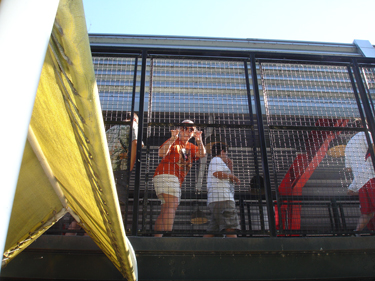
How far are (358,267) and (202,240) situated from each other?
1656 millimetres

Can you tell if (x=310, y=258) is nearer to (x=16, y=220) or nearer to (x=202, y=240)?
(x=202, y=240)

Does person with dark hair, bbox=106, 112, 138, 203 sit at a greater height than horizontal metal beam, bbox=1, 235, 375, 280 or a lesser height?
greater

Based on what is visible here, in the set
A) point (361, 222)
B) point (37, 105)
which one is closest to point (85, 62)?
point (37, 105)

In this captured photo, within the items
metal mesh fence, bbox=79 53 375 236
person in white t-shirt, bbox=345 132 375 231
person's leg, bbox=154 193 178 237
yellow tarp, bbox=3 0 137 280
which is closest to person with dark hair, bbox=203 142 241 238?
metal mesh fence, bbox=79 53 375 236

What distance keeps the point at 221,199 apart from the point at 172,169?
2.33 ft

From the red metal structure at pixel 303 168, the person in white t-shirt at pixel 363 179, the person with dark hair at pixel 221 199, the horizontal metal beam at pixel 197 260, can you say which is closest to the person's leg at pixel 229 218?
the person with dark hair at pixel 221 199

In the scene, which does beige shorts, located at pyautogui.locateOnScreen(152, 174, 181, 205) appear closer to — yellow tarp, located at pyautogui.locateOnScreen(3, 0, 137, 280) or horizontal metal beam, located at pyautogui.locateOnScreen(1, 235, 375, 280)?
horizontal metal beam, located at pyautogui.locateOnScreen(1, 235, 375, 280)

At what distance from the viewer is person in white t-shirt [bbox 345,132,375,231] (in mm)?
3734

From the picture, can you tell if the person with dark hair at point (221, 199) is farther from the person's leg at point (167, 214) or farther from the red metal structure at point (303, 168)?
the red metal structure at point (303, 168)

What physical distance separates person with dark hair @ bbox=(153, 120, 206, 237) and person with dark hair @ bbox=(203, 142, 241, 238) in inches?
12.0

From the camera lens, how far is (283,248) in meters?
2.88

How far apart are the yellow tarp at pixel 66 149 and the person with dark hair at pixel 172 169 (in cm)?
116

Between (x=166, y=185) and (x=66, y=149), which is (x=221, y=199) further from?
(x=66, y=149)

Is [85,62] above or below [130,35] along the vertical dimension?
below
